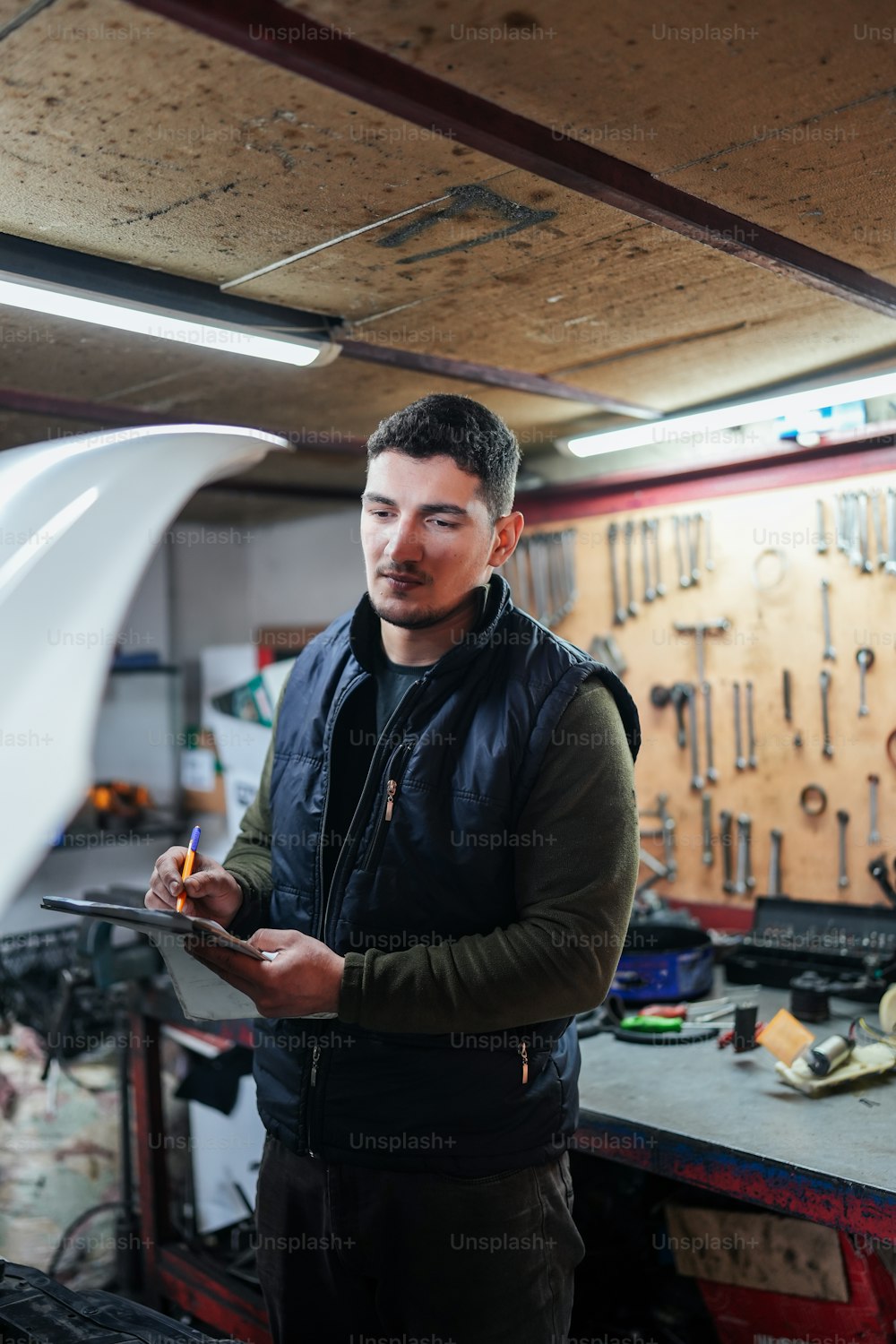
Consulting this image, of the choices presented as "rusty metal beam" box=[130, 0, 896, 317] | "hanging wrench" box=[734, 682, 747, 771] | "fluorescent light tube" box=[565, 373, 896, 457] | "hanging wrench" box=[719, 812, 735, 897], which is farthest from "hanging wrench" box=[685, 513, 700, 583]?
"rusty metal beam" box=[130, 0, 896, 317]

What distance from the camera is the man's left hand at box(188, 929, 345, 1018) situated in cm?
140

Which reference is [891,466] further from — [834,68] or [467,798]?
[467,798]

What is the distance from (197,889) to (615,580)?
227 cm

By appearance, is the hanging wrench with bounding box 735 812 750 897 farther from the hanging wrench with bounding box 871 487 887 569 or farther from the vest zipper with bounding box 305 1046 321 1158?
the vest zipper with bounding box 305 1046 321 1158

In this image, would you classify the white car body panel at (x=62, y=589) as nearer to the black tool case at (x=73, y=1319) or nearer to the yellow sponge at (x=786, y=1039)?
the black tool case at (x=73, y=1319)

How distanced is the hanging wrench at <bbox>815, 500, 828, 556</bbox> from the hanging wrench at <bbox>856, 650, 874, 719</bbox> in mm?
302

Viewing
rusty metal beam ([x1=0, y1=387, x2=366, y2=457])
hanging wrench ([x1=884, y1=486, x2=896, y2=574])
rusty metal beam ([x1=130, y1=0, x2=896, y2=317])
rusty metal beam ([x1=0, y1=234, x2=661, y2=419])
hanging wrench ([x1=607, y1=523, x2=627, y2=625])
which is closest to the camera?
rusty metal beam ([x1=130, y1=0, x2=896, y2=317])

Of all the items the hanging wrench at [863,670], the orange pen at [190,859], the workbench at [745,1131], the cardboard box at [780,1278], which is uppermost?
the hanging wrench at [863,670]

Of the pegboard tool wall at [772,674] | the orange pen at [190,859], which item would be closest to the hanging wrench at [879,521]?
the pegboard tool wall at [772,674]

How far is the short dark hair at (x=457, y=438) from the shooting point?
1.62 m

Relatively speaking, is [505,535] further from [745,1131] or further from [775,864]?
[775,864]

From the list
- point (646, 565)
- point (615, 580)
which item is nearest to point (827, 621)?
point (646, 565)

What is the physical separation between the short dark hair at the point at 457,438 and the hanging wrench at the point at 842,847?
186 cm

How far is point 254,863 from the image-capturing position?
1.82m
